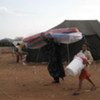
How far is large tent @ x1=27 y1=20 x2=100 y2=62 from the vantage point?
49.2ft

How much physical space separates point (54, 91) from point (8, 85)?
192 centimetres

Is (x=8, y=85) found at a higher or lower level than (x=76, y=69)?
lower

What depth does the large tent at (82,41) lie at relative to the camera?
1498cm

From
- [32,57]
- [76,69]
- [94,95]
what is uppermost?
[76,69]

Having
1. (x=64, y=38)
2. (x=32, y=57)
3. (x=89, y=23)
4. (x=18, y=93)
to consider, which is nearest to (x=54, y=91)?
(x=18, y=93)

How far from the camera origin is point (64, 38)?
7469 mm

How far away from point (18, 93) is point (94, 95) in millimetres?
2128

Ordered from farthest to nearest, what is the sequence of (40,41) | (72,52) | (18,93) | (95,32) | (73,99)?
(95,32), (72,52), (40,41), (18,93), (73,99)

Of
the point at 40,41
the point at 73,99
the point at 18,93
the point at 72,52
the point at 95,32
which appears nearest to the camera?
the point at 73,99

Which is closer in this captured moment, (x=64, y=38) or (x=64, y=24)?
(x=64, y=38)

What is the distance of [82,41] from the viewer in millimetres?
15055

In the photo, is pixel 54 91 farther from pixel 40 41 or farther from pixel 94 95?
pixel 40 41

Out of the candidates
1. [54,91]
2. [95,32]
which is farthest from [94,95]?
[95,32]

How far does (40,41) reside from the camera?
8.10m
